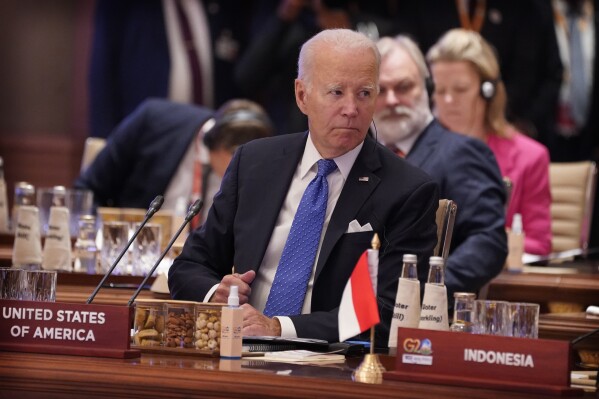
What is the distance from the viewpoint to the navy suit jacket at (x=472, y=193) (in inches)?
170

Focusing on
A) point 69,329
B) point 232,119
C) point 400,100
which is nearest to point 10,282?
point 69,329

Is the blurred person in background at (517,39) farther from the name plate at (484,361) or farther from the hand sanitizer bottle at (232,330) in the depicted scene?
the name plate at (484,361)

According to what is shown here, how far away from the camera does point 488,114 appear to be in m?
5.97

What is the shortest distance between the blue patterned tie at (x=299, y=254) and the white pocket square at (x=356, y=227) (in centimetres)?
8

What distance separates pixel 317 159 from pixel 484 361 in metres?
1.15

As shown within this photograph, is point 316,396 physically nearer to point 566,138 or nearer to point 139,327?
point 139,327

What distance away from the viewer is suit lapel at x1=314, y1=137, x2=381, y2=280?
3291 millimetres

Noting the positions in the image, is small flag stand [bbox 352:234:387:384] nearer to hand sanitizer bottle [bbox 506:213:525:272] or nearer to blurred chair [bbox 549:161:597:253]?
hand sanitizer bottle [bbox 506:213:525:272]

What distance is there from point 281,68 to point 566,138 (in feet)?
5.79

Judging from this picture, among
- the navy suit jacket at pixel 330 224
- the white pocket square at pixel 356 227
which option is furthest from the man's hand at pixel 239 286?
the white pocket square at pixel 356 227

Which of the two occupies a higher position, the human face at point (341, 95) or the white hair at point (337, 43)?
the white hair at point (337, 43)

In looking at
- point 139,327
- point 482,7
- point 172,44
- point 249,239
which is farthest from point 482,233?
point 172,44

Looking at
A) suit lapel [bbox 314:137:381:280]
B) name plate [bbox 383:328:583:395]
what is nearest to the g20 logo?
name plate [bbox 383:328:583:395]

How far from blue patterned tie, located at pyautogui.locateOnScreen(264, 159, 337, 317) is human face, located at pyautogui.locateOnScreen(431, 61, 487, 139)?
2535 millimetres
